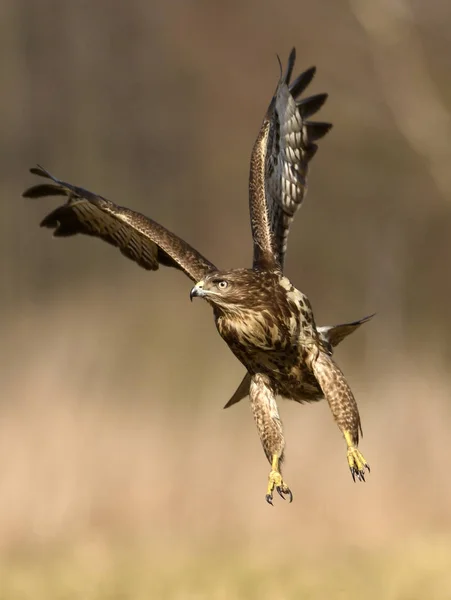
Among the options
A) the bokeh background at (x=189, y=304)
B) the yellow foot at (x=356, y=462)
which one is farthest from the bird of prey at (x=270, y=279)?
the bokeh background at (x=189, y=304)

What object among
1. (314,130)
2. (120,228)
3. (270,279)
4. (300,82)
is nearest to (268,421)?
(270,279)

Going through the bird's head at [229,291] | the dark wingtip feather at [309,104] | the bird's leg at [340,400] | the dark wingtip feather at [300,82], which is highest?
the dark wingtip feather at [300,82]

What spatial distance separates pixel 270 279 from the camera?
575cm

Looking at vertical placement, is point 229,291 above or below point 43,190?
below

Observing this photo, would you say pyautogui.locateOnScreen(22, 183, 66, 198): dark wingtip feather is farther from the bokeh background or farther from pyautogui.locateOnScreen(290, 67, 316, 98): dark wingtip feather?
the bokeh background

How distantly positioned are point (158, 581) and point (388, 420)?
2.87 m

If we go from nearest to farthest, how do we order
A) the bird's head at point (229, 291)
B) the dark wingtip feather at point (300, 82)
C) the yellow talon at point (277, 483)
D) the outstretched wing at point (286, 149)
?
the yellow talon at point (277, 483)
the bird's head at point (229, 291)
the outstretched wing at point (286, 149)
the dark wingtip feather at point (300, 82)

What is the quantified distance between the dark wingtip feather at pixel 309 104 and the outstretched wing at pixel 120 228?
1.06 m

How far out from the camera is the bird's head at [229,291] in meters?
5.54

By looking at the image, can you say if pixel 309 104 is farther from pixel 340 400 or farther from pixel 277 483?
pixel 277 483

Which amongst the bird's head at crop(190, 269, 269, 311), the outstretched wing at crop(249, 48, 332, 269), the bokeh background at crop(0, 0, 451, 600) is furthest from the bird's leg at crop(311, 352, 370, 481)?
the bokeh background at crop(0, 0, 451, 600)

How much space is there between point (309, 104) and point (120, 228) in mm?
1165

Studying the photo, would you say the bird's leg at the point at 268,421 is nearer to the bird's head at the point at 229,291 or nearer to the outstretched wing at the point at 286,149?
the bird's head at the point at 229,291

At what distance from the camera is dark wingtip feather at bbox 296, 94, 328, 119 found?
6598 mm
